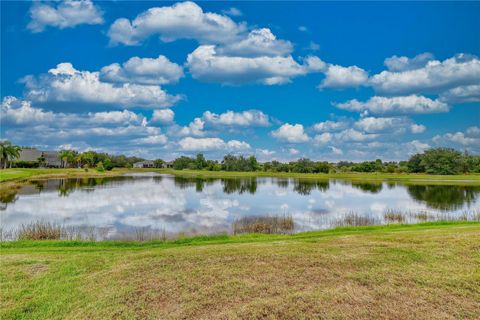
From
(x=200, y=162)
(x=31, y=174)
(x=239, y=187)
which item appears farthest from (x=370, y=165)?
(x=31, y=174)

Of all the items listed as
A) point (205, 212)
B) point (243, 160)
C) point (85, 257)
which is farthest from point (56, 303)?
point (243, 160)

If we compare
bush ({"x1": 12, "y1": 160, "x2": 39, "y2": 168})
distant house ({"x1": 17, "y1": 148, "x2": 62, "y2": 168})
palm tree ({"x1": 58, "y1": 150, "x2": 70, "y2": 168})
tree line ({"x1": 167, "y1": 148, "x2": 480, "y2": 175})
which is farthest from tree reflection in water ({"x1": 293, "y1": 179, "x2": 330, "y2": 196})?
distant house ({"x1": 17, "y1": 148, "x2": 62, "y2": 168})

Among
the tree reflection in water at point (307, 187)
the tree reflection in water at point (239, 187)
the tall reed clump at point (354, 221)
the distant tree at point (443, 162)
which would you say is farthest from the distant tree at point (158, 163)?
the tall reed clump at point (354, 221)

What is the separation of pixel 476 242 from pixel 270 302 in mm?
7514

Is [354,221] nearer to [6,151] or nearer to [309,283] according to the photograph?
[309,283]

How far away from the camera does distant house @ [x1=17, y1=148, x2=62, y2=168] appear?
119988 mm

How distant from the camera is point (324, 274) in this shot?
795cm

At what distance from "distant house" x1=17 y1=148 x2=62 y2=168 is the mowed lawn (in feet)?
406

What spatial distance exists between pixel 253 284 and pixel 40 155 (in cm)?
13793

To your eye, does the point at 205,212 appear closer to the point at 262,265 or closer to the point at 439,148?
the point at 262,265

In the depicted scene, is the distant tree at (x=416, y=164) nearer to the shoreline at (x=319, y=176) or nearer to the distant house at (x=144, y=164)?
the shoreline at (x=319, y=176)

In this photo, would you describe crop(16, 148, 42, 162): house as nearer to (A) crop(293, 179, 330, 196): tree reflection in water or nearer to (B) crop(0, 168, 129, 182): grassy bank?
(B) crop(0, 168, 129, 182): grassy bank

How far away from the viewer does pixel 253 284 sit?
7336mm

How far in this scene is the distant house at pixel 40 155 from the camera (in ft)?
394
